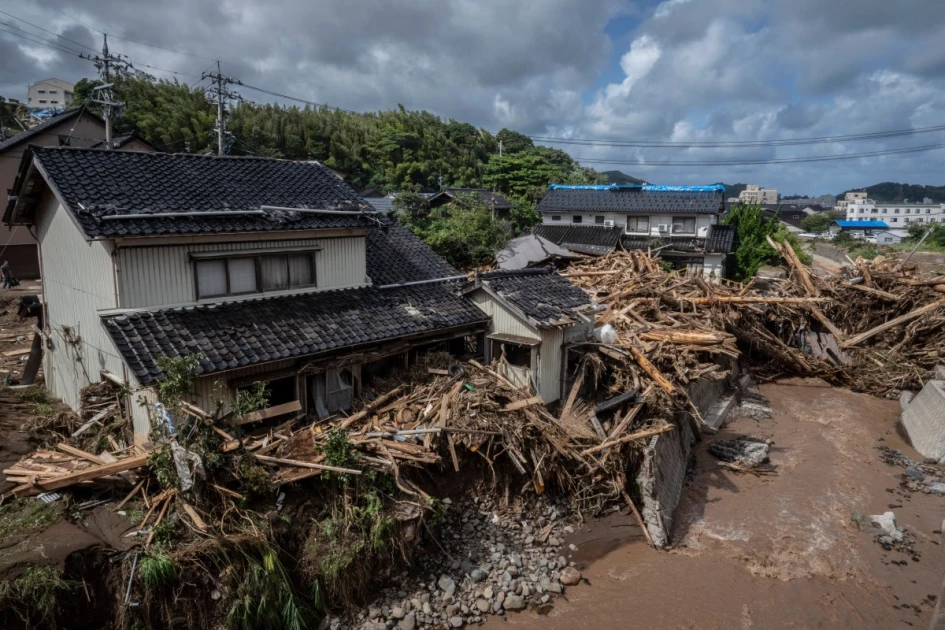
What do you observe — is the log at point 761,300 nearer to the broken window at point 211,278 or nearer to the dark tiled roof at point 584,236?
the dark tiled roof at point 584,236

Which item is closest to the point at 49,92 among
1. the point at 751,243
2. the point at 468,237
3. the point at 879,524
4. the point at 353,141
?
the point at 353,141

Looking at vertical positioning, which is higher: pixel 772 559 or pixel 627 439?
pixel 627 439

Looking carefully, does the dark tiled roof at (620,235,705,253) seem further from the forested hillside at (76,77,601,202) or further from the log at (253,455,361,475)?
the log at (253,455,361,475)

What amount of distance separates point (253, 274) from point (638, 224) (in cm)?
2508

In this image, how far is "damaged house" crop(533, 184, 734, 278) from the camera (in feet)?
96.9

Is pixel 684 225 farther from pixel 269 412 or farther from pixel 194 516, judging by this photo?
pixel 194 516

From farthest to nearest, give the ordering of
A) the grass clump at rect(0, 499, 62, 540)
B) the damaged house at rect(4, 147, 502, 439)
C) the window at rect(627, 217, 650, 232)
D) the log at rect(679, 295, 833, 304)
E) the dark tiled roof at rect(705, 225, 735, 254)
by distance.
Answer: the window at rect(627, 217, 650, 232) → the dark tiled roof at rect(705, 225, 735, 254) → the log at rect(679, 295, 833, 304) → the damaged house at rect(4, 147, 502, 439) → the grass clump at rect(0, 499, 62, 540)

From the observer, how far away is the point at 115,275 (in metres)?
10.4

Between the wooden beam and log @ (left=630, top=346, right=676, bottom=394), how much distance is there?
822 cm

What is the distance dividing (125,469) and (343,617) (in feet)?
14.1

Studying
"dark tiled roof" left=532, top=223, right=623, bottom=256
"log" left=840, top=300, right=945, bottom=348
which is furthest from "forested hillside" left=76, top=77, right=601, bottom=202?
"log" left=840, top=300, right=945, bottom=348

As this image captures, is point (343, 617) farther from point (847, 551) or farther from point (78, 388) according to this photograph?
point (847, 551)

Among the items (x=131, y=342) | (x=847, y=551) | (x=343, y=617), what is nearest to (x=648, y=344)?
(x=847, y=551)

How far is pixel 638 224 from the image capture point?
32375 mm
